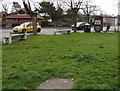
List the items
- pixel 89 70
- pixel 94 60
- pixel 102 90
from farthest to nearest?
pixel 94 60 < pixel 89 70 < pixel 102 90

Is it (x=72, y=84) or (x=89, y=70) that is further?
(x=89, y=70)

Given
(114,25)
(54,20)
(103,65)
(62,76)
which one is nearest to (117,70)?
(103,65)

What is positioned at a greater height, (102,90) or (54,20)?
(54,20)

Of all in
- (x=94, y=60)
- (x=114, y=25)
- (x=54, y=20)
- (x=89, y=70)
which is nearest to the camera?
(x=89, y=70)

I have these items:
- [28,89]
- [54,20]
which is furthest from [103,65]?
[54,20]

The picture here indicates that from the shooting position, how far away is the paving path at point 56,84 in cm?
396

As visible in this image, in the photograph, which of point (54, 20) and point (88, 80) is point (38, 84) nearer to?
point (88, 80)

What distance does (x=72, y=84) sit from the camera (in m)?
4.13

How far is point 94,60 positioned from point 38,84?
2991 millimetres

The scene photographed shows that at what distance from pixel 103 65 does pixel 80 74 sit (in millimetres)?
1332

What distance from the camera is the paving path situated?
3959mm

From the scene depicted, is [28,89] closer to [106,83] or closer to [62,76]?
[62,76]

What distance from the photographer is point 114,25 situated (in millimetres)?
29969

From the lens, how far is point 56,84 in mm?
4137
